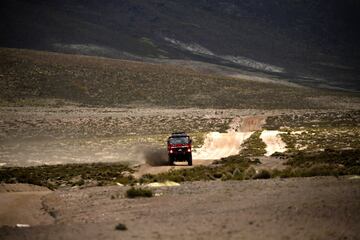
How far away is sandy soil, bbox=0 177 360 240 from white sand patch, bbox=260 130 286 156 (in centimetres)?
2268

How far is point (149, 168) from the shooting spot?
37812 millimetres

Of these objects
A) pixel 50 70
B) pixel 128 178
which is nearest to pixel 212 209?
pixel 128 178

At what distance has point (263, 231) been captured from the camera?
16.5 meters

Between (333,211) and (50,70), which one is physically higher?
(50,70)

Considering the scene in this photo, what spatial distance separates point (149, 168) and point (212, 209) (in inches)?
711

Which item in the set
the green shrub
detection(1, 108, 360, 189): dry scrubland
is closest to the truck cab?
detection(1, 108, 360, 189): dry scrubland

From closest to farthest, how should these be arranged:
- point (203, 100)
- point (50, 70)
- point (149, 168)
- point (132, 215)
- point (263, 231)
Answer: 1. point (263, 231)
2. point (132, 215)
3. point (149, 168)
4. point (203, 100)
5. point (50, 70)

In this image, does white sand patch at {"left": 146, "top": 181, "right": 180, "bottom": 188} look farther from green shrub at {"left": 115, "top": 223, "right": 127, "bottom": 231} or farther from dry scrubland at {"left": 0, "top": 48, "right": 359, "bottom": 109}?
dry scrubland at {"left": 0, "top": 48, "right": 359, "bottom": 109}

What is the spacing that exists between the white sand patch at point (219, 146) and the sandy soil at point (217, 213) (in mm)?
22257

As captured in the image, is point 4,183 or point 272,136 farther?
point 272,136

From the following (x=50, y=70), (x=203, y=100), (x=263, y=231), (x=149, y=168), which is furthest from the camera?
(x=50, y=70)

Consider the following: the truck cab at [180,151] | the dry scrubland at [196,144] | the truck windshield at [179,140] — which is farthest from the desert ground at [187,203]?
the truck windshield at [179,140]

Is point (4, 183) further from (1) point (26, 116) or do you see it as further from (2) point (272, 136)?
(1) point (26, 116)

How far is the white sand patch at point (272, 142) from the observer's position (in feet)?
160
